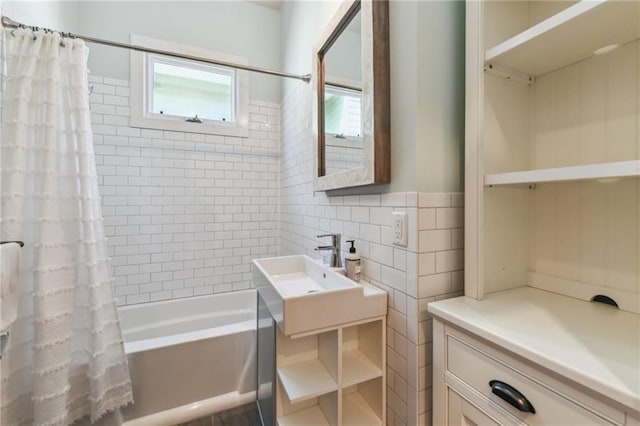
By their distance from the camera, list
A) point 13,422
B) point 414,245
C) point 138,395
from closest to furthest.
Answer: point 414,245 → point 13,422 → point 138,395

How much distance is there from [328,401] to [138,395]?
107 cm

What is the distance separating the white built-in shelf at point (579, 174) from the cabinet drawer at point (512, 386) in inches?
19.6

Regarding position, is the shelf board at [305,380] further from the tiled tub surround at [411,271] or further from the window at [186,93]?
the window at [186,93]

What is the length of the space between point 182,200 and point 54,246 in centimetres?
118

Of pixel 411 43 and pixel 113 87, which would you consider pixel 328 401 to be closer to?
pixel 411 43

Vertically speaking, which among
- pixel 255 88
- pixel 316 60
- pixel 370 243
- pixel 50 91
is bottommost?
pixel 370 243

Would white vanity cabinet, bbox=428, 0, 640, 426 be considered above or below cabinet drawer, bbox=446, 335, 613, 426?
above

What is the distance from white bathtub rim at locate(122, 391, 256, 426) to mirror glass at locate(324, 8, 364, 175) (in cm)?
142

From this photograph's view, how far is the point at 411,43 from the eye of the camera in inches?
38.7

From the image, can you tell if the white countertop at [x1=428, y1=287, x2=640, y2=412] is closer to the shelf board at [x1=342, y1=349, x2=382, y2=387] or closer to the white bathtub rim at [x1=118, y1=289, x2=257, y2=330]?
the shelf board at [x1=342, y1=349, x2=382, y2=387]

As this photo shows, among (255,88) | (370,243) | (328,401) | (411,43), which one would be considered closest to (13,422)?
(328,401)

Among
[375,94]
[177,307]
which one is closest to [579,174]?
[375,94]

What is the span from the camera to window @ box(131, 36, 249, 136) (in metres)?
2.20

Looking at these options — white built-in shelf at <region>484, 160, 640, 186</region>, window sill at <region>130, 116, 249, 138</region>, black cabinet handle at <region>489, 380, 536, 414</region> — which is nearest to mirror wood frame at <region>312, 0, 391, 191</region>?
white built-in shelf at <region>484, 160, 640, 186</region>
